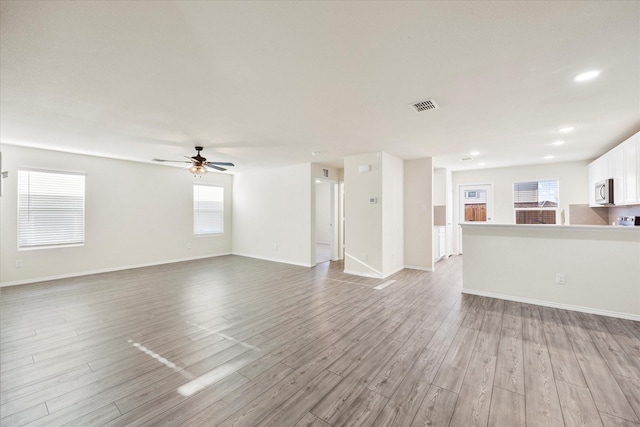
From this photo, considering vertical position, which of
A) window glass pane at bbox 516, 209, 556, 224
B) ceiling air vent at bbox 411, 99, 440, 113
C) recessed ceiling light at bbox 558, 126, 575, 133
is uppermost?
recessed ceiling light at bbox 558, 126, 575, 133

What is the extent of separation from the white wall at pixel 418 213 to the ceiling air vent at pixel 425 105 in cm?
304

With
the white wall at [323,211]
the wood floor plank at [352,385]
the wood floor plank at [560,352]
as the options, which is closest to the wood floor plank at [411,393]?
the wood floor plank at [352,385]

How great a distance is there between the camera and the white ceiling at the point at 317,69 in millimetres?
1583

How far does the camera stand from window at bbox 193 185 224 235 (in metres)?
7.45

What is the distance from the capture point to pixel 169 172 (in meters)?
6.81

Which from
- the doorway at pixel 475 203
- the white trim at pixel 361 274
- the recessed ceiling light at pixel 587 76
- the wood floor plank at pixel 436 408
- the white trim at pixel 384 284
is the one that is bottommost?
the wood floor plank at pixel 436 408

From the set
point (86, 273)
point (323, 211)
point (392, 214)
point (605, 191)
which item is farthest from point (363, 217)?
point (86, 273)

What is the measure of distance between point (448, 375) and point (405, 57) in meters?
2.59

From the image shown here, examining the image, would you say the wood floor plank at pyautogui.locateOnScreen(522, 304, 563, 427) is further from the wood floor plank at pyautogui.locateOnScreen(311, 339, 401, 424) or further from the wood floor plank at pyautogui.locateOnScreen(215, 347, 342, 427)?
the wood floor plank at pyautogui.locateOnScreen(215, 347, 342, 427)

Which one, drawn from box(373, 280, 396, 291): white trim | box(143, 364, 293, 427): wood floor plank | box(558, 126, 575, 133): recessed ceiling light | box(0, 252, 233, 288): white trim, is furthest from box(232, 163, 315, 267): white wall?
box(558, 126, 575, 133): recessed ceiling light

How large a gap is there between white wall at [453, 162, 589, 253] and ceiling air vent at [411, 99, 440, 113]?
564 centimetres

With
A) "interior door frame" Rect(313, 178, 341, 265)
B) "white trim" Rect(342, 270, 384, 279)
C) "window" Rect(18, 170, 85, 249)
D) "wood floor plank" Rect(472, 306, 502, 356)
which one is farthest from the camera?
"interior door frame" Rect(313, 178, 341, 265)

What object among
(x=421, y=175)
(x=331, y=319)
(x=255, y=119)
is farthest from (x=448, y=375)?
(x=421, y=175)

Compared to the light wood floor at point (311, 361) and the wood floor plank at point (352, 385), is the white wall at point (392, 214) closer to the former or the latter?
the light wood floor at point (311, 361)
